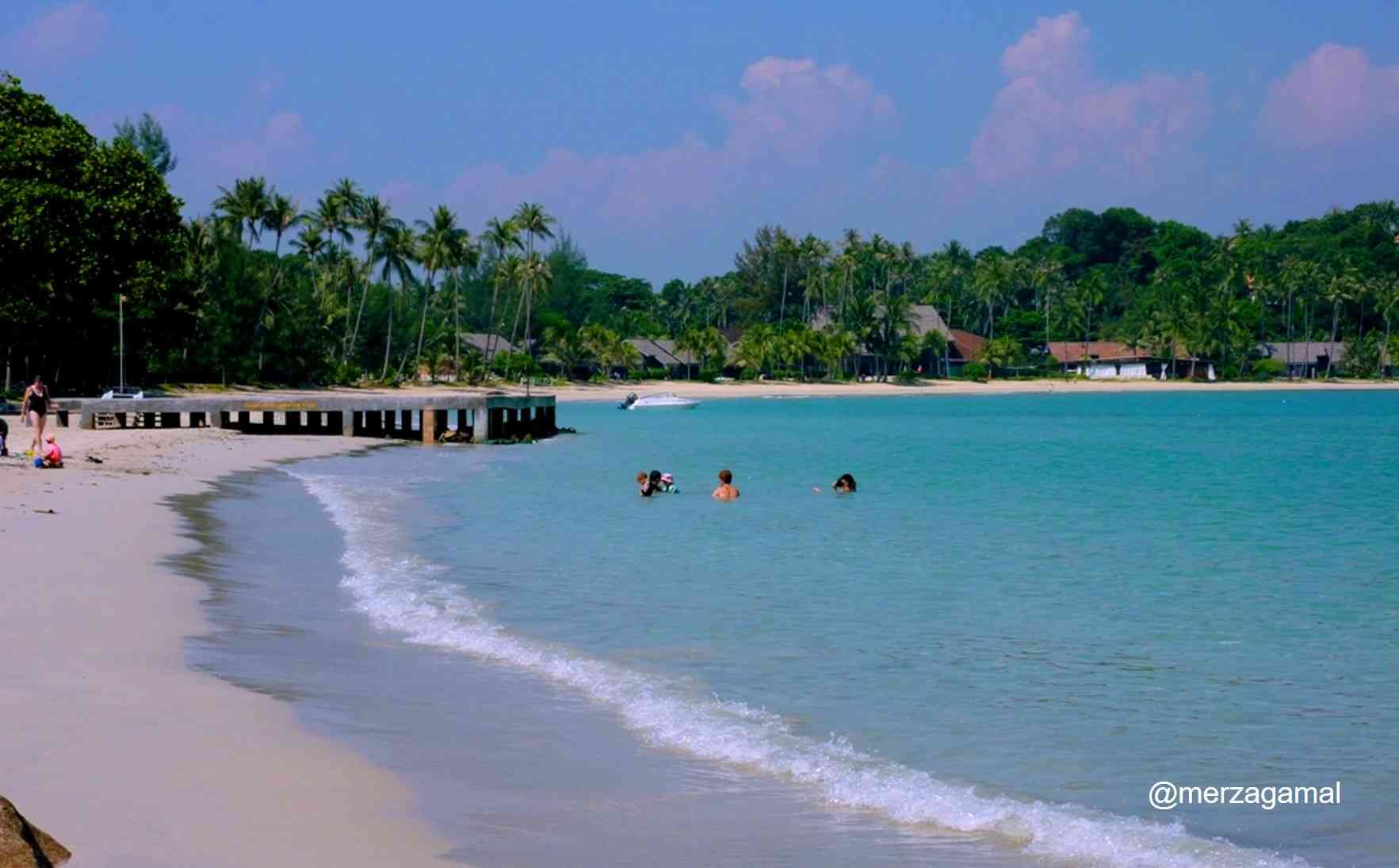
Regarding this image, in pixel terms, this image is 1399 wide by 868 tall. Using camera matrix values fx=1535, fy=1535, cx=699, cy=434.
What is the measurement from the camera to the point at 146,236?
6294cm

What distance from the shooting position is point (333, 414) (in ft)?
212

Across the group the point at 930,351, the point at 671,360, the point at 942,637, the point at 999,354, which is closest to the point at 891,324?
the point at 930,351

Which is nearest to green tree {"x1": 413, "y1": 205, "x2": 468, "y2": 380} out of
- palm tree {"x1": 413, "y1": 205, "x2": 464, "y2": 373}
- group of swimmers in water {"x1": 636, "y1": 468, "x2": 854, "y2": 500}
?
palm tree {"x1": 413, "y1": 205, "x2": 464, "y2": 373}

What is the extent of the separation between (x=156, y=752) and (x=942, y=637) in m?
8.50

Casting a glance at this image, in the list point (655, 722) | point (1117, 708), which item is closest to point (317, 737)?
point (655, 722)

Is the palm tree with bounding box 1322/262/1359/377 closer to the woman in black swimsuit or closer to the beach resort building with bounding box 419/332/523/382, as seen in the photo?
the beach resort building with bounding box 419/332/523/382

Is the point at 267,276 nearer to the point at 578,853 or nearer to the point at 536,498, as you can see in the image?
the point at 536,498

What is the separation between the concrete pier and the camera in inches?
2037

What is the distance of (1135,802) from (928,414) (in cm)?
9240

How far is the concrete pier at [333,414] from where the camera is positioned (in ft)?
170

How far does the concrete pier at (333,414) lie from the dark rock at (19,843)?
155ft

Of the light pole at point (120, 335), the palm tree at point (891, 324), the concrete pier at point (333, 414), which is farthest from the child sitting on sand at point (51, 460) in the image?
the palm tree at point (891, 324)

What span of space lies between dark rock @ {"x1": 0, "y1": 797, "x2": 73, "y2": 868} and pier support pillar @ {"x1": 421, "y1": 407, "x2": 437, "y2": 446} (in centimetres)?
5117

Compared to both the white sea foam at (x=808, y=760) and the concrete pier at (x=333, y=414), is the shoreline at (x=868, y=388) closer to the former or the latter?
Answer: the concrete pier at (x=333, y=414)
